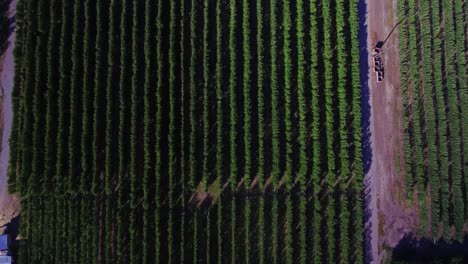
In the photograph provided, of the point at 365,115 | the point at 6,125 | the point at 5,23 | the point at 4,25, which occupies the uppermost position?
the point at 5,23

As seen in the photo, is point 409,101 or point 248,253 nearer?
point 248,253

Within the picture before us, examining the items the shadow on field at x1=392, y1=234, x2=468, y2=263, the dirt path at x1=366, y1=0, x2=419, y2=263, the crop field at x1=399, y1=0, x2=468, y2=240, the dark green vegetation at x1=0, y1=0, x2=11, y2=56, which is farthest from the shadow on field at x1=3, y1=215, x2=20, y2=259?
the crop field at x1=399, y1=0, x2=468, y2=240

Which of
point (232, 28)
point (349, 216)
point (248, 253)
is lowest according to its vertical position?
point (248, 253)

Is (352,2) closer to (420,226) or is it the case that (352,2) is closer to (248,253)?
(420,226)

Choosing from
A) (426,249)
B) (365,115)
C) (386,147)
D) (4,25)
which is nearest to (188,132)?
(365,115)

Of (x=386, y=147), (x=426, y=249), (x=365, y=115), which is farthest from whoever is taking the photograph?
(x=365, y=115)

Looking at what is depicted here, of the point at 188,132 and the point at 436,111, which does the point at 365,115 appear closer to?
the point at 436,111

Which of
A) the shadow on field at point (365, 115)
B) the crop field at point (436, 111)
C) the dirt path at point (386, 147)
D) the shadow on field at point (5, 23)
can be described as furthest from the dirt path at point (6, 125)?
the crop field at point (436, 111)

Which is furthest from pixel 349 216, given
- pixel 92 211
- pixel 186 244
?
pixel 92 211
